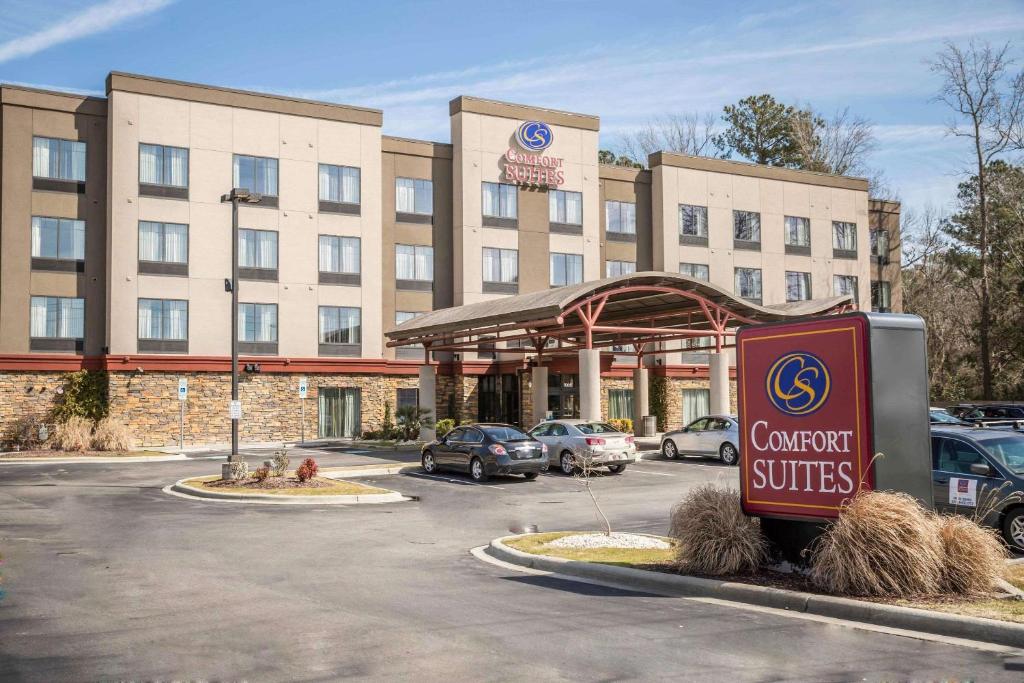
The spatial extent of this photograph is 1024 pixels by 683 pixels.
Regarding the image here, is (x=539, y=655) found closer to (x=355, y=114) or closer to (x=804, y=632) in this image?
(x=804, y=632)

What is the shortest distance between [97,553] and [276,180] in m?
31.0

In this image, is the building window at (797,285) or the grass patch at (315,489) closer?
the grass patch at (315,489)

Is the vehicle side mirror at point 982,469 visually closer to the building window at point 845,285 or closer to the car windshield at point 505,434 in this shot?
the car windshield at point 505,434

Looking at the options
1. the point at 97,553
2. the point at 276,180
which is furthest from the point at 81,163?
the point at 97,553

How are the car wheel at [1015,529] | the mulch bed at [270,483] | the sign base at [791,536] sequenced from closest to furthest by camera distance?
the sign base at [791,536] < the car wheel at [1015,529] < the mulch bed at [270,483]

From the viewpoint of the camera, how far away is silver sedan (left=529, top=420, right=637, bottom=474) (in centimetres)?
2608

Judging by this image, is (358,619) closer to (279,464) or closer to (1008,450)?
(1008,450)

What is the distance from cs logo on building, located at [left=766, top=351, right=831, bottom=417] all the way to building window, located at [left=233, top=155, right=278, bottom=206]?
34126 mm

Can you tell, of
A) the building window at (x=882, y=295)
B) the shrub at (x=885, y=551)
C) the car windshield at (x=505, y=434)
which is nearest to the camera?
the shrub at (x=885, y=551)

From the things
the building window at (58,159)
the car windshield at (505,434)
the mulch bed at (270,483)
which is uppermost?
the building window at (58,159)

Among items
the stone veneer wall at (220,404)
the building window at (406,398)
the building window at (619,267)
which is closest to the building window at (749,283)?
the building window at (619,267)

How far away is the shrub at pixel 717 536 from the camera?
11.0m

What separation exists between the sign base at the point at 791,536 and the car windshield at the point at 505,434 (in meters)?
13.9

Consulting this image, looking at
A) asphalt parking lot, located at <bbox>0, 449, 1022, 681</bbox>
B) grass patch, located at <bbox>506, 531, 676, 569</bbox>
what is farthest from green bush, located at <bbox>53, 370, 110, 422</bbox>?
grass patch, located at <bbox>506, 531, 676, 569</bbox>
